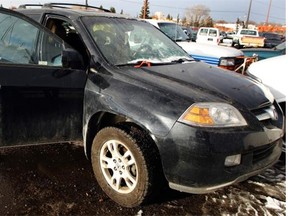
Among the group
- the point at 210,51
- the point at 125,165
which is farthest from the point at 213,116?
the point at 210,51

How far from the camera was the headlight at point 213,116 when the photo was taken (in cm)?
252

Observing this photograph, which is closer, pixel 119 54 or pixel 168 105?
pixel 168 105

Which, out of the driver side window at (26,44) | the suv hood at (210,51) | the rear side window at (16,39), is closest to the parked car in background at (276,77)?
the suv hood at (210,51)

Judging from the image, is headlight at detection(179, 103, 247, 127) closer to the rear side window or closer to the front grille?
the front grille

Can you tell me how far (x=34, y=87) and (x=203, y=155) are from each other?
1.69m

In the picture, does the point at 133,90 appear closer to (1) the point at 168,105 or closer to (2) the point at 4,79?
(1) the point at 168,105

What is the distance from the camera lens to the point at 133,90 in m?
2.77

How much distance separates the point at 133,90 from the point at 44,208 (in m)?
1.31

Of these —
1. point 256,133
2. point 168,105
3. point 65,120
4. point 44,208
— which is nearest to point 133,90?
point 168,105

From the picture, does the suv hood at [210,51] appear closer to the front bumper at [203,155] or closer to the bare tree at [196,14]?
the front bumper at [203,155]

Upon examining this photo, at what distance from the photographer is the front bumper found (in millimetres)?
2467

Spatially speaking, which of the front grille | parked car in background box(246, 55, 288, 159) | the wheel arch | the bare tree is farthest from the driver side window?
the bare tree

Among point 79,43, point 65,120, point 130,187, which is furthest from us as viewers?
point 79,43

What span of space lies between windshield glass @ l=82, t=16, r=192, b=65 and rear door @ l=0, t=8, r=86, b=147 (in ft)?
1.27
